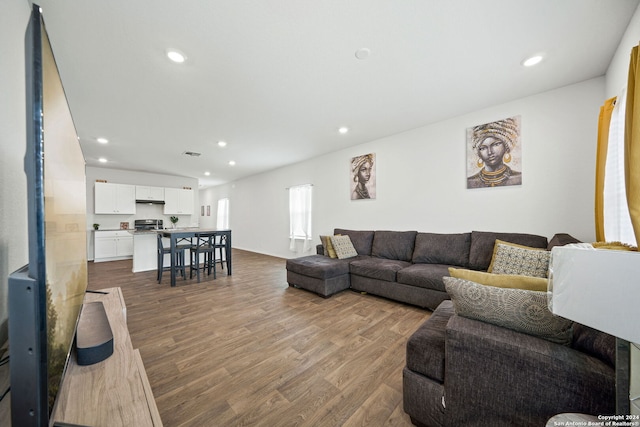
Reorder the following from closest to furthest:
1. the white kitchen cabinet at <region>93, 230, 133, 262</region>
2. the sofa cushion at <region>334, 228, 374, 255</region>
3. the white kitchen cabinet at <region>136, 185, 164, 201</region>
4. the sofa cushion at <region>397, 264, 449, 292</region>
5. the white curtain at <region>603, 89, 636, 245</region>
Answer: the white curtain at <region>603, 89, 636, 245</region>
the sofa cushion at <region>397, 264, 449, 292</region>
the sofa cushion at <region>334, 228, 374, 255</region>
the white kitchen cabinet at <region>93, 230, 133, 262</region>
the white kitchen cabinet at <region>136, 185, 164, 201</region>

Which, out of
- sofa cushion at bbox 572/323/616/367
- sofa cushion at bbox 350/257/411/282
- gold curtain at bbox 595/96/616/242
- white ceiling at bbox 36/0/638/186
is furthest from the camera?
sofa cushion at bbox 350/257/411/282

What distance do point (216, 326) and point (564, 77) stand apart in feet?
14.9

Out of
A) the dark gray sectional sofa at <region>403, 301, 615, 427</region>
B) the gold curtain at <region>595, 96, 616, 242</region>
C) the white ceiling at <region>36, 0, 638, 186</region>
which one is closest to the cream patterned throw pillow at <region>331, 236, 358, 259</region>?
the white ceiling at <region>36, 0, 638, 186</region>

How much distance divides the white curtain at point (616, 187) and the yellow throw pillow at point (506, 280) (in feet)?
4.58

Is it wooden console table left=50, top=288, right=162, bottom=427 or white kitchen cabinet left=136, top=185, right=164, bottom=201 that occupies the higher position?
white kitchen cabinet left=136, top=185, right=164, bottom=201

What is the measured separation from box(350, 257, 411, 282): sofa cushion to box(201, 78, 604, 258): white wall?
86 cm

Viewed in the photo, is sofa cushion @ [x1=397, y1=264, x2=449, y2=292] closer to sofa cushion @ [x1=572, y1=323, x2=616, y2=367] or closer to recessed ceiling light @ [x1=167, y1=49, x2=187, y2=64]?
sofa cushion @ [x1=572, y1=323, x2=616, y2=367]

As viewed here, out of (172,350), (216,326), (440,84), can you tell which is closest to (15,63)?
(172,350)

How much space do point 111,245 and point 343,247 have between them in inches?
247

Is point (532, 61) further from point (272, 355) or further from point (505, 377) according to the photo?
point (272, 355)

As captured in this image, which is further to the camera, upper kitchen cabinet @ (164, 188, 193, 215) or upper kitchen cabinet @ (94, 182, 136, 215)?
upper kitchen cabinet @ (164, 188, 193, 215)

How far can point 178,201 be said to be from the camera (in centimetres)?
722

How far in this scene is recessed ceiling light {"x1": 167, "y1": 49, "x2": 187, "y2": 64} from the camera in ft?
6.39

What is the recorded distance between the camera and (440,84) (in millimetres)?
2484
